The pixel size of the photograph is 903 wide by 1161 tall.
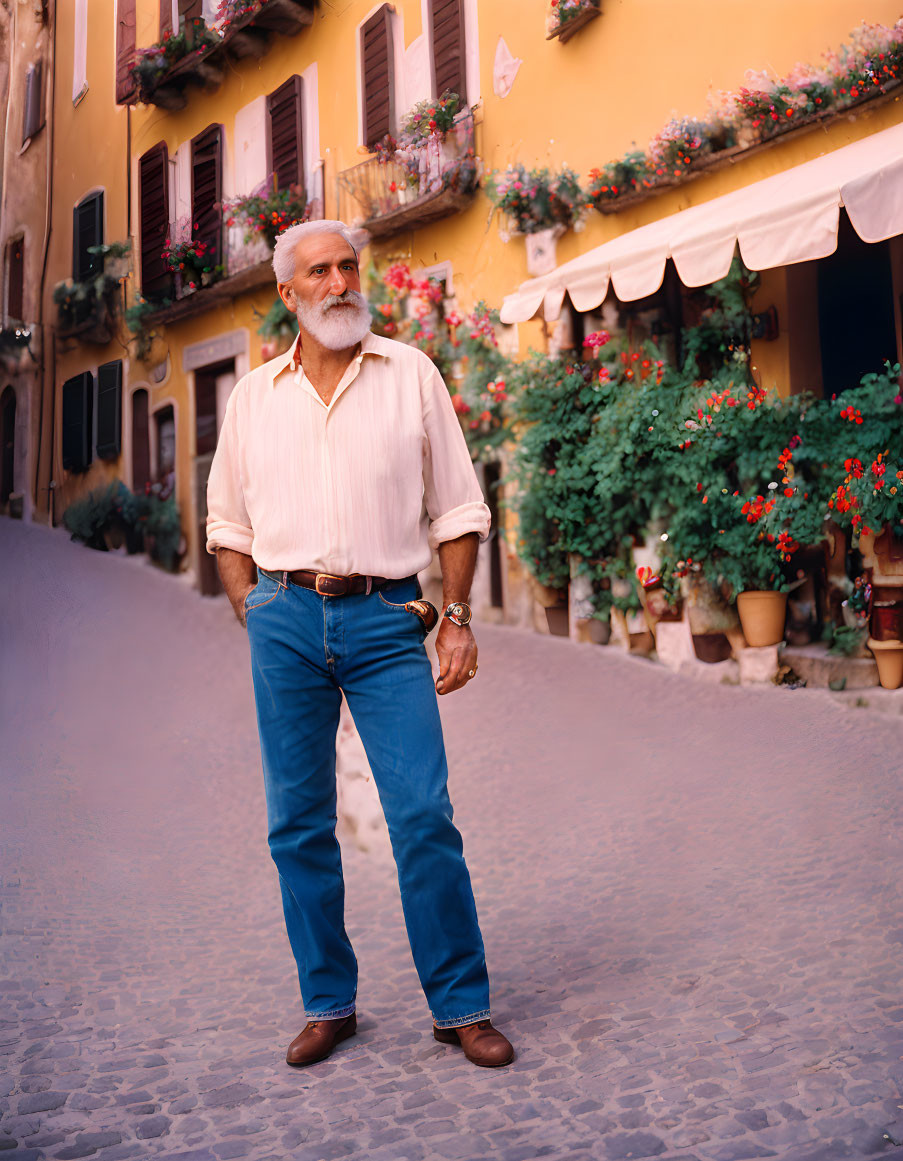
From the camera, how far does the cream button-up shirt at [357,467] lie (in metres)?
2.15

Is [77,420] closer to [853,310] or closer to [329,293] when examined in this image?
[329,293]

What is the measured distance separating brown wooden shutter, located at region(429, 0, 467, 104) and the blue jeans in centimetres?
545

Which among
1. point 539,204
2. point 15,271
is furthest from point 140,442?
point 539,204

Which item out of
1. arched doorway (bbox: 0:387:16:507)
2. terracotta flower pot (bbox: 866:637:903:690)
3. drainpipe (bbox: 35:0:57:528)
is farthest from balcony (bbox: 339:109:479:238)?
terracotta flower pot (bbox: 866:637:903:690)

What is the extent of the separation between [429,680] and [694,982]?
0.88m

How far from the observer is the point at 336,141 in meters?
7.07

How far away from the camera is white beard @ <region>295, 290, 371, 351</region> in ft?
7.18

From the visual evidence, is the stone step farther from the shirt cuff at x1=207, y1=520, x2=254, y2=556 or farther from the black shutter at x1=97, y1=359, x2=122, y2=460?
the shirt cuff at x1=207, y1=520, x2=254, y2=556

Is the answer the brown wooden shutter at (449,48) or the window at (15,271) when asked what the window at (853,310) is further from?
the window at (15,271)

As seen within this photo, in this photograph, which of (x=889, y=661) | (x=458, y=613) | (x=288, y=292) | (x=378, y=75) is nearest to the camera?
(x=458, y=613)

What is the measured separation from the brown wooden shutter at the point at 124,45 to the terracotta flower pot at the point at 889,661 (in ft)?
14.4

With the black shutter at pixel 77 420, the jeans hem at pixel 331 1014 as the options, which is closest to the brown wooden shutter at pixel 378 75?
the black shutter at pixel 77 420

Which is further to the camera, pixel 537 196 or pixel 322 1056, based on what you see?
pixel 537 196

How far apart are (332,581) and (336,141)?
5649mm
